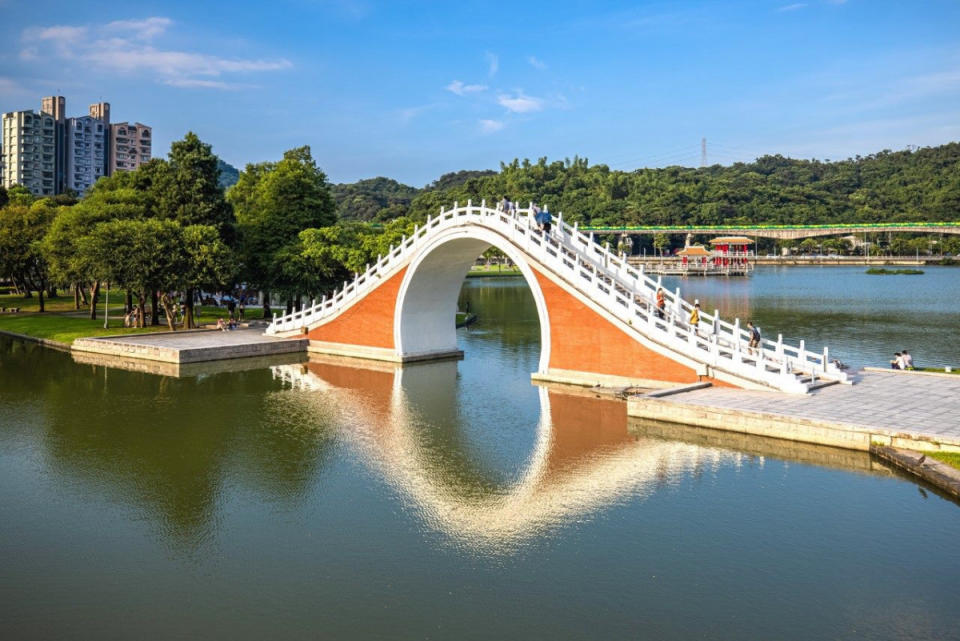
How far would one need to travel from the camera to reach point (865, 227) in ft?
408

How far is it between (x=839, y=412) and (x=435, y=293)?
18415mm

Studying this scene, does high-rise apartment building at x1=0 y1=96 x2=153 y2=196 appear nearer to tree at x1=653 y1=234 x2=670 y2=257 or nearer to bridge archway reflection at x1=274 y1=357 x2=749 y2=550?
tree at x1=653 y1=234 x2=670 y2=257

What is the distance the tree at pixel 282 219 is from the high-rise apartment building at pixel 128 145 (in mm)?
121793

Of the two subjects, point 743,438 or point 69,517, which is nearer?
point 69,517

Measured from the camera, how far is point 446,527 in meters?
14.5

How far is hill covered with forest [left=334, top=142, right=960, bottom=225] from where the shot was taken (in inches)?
5320

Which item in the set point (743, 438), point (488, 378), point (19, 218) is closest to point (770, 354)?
point (743, 438)

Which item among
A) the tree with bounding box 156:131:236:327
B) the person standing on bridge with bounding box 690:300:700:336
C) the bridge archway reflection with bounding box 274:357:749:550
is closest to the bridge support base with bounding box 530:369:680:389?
the bridge archway reflection with bounding box 274:357:749:550

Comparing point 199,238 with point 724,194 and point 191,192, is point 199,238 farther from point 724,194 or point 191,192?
point 724,194

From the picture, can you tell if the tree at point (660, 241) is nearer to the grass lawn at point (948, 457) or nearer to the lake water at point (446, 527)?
the lake water at point (446, 527)

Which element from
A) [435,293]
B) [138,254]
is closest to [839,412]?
[435,293]

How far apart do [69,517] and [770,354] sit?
18.3m

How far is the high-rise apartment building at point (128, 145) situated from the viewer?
15750cm

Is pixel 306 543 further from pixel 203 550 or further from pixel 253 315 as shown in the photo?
pixel 253 315
